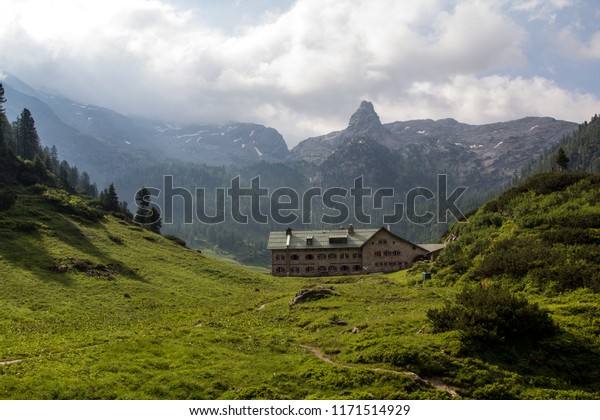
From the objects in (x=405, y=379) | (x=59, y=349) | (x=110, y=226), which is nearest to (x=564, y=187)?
(x=405, y=379)

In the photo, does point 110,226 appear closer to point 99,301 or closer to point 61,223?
point 61,223

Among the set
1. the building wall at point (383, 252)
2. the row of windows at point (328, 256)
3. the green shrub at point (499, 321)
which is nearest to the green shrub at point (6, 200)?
the row of windows at point (328, 256)

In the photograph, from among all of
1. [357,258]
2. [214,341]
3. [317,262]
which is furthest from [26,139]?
[214,341]

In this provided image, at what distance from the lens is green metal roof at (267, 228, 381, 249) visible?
108812 millimetres

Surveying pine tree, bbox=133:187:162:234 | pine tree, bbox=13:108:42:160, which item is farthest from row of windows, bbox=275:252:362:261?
pine tree, bbox=13:108:42:160

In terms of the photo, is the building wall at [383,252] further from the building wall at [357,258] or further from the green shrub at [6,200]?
the green shrub at [6,200]

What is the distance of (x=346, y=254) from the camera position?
108m

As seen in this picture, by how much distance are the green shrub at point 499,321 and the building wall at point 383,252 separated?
77.9 metres

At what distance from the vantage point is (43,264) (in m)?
57.1

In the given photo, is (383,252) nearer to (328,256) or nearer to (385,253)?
(385,253)

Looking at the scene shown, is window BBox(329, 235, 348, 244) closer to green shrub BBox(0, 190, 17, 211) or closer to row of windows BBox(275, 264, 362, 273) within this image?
row of windows BBox(275, 264, 362, 273)

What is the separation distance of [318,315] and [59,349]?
2083 cm

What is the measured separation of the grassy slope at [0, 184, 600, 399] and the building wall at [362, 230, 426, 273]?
43618mm

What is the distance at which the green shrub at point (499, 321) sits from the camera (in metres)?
27.4
